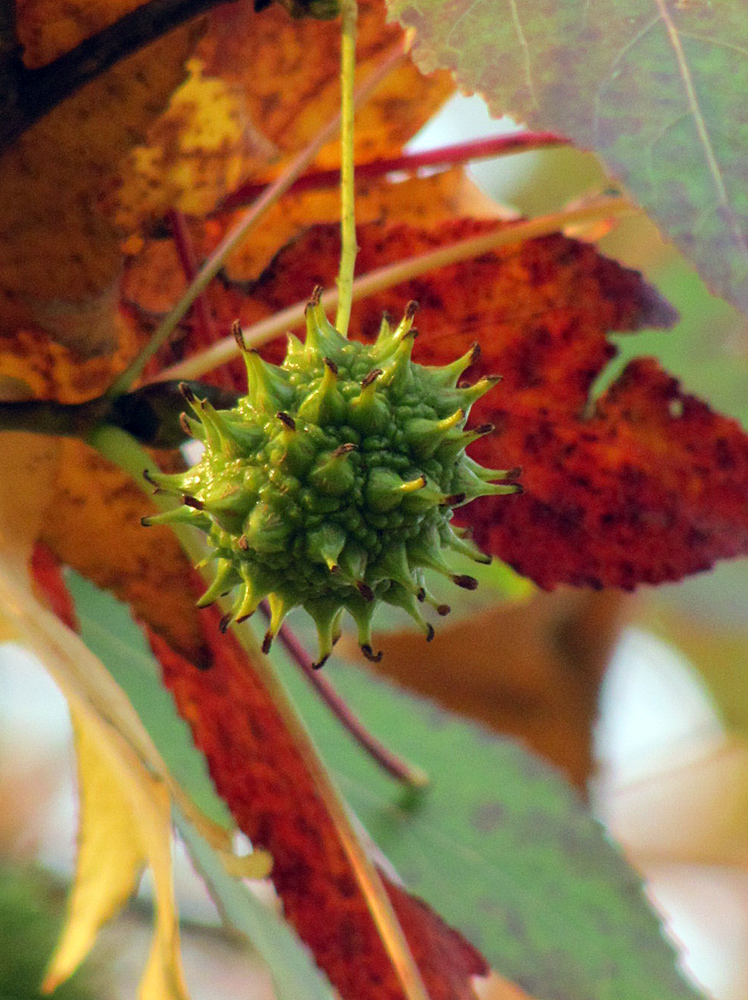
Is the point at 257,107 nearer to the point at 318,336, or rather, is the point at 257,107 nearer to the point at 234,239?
the point at 234,239

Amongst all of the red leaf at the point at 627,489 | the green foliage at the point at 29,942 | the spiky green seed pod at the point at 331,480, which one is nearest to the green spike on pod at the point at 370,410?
the spiky green seed pod at the point at 331,480

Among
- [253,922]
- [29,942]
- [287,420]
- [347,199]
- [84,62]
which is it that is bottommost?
[253,922]

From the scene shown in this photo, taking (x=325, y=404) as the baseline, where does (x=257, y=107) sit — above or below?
above

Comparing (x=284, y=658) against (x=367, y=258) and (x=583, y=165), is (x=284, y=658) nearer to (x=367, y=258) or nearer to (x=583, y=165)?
(x=367, y=258)

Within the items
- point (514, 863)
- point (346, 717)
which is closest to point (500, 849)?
point (514, 863)

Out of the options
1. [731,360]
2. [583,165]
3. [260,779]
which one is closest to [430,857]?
[260,779]

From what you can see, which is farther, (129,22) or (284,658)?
(284,658)

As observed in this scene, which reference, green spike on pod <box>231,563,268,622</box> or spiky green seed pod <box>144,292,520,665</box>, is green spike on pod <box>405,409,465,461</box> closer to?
spiky green seed pod <box>144,292,520,665</box>

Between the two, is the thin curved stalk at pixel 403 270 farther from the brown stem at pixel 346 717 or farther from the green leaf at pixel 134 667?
the green leaf at pixel 134 667
